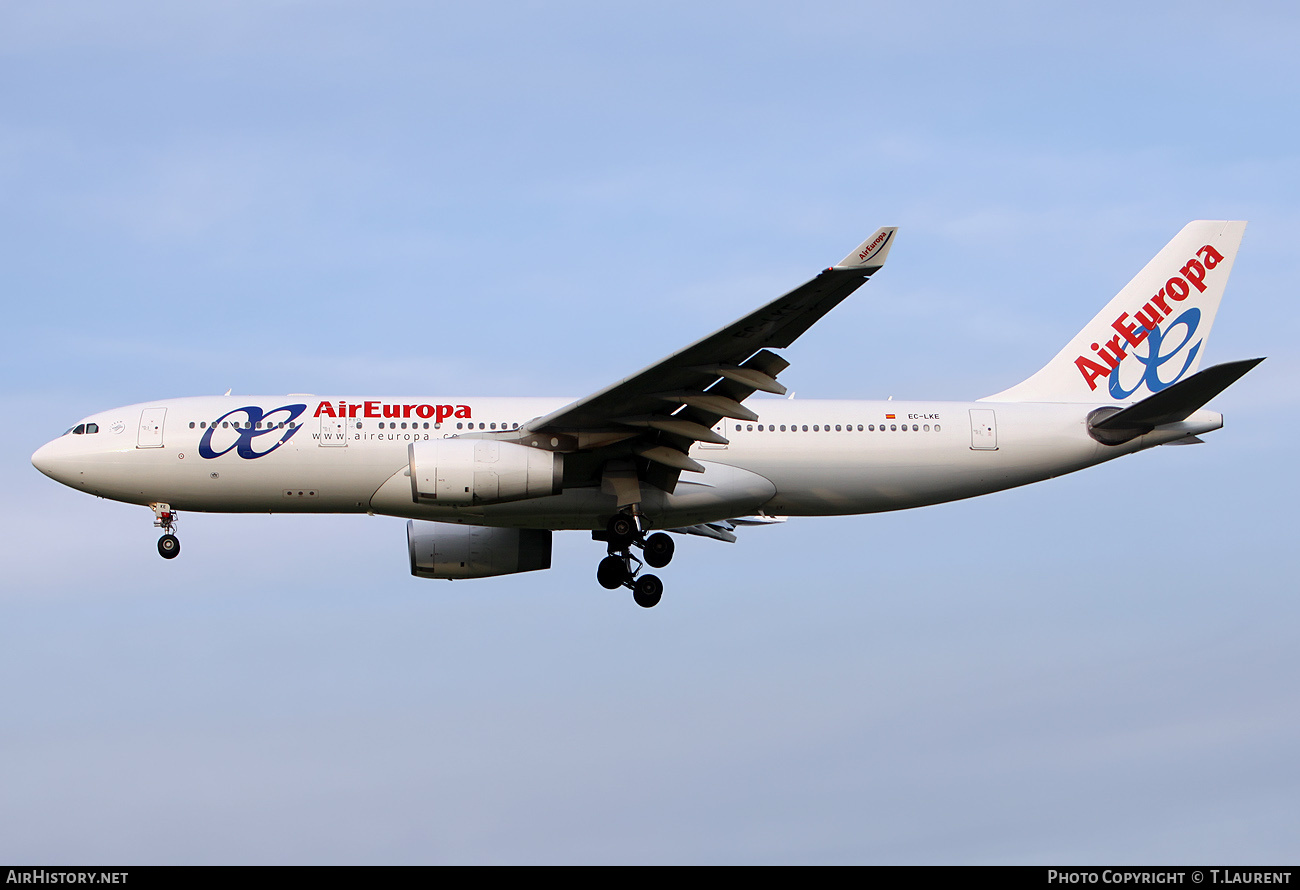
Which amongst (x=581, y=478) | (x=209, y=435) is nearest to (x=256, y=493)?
(x=209, y=435)

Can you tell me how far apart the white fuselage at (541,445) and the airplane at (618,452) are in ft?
0.11

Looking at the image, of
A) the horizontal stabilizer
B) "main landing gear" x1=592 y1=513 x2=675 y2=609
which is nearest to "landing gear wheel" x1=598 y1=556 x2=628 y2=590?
"main landing gear" x1=592 y1=513 x2=675 y2=609

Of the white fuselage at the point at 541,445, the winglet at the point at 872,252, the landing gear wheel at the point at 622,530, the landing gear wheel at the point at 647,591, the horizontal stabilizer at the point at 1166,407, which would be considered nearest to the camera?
the winglet at the point at 872,252

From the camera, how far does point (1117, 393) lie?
29.5 metres

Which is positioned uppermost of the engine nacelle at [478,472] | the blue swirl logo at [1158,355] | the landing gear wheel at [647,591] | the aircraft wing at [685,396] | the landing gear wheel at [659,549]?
the blue swirl logo at [1158,355]

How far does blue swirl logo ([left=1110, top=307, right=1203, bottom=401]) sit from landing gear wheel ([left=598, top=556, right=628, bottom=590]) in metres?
10.5

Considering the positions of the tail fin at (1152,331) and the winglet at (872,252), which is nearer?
the winglet at (872,252)

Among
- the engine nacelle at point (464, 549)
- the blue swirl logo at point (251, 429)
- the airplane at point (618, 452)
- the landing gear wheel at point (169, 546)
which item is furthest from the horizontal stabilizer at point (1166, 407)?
the landing gear wheel at point (169, 546)

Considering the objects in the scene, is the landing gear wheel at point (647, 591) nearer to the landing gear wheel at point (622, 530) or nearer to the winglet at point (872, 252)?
the landing gear wheel at point (622, 530)

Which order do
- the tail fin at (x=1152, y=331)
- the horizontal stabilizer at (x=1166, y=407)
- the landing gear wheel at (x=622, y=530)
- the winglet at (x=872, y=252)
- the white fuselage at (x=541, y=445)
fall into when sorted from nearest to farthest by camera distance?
the winglet at (x=872, y=252), the horizontal stabilizer at (x=1166, y=407), the white fuselage at (x=541, y=445), the landing gear wheel at (x=622, y=530), the tail fin at (x=1152, y=331)

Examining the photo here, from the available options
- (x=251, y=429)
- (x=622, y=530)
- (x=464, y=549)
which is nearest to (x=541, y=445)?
(x=622, y=530)

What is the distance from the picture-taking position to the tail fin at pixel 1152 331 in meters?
29.6

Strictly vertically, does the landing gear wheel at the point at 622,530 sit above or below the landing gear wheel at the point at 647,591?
above
